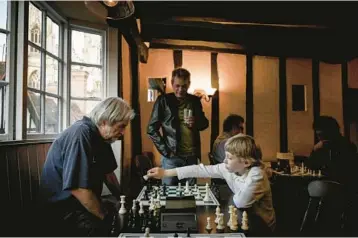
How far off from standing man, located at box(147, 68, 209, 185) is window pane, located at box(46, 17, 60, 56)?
1302 millimetres

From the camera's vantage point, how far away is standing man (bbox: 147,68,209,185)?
275 cm

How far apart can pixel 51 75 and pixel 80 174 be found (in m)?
2.09

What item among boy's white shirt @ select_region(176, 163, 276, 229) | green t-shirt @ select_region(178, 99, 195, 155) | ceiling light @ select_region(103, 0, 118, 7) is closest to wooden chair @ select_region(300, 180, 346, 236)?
boy's white shirt @ select_region(176, 163, 276, 229)

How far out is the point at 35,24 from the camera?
2.87 metres

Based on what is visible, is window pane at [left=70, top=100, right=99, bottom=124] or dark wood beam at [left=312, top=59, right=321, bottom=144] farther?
dark wood beam at [left=312, top=59, right=321, bottom=144]

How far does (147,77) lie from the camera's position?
17.3 ft

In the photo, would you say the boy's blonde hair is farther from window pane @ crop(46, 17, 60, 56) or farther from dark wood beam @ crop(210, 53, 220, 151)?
dark wood beam @ crop(210, 53, 220, 151)

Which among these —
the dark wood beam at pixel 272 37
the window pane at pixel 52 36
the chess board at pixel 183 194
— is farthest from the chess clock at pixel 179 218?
the dark wood beam at pixel 272 37

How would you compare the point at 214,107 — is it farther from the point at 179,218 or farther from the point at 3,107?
the point at 179,218

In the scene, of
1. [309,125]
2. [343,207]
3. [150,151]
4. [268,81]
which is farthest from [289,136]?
[343,207]

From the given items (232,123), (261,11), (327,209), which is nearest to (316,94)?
(261,11)

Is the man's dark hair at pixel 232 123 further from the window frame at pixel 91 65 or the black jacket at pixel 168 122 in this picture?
the window frame at pixel 91 65

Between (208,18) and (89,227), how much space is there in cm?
359

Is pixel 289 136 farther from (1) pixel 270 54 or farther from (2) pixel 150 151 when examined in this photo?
(2) pixel 150 151
